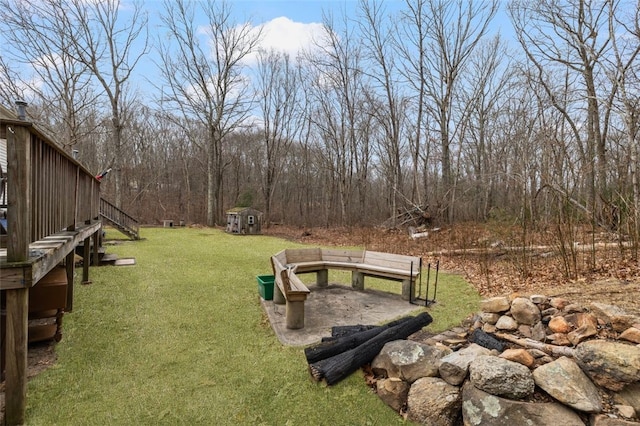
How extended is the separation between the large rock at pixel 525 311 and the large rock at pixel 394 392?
64.8 inches

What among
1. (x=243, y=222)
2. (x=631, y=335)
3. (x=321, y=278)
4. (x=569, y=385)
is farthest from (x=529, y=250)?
(x=243, y=222)

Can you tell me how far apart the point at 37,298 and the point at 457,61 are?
17757 millimetres

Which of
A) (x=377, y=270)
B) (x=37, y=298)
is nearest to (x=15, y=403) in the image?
(x=37, y=298)

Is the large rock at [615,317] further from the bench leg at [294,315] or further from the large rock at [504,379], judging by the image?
the bench leg at [294,315]

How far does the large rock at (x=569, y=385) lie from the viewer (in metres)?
2.28

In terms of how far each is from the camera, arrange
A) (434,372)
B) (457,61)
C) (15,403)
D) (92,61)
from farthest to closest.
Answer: (92,61)
(457,61)
(434,372)
(15,403)

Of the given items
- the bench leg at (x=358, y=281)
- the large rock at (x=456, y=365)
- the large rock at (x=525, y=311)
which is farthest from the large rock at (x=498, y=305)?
the bench leg at (x=358, y=281)

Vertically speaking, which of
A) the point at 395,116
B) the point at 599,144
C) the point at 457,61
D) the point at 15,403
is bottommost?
the point at 15,403

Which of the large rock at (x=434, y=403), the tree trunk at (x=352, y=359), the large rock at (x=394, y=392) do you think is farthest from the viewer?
the tree trunk at (x=352, y=359)

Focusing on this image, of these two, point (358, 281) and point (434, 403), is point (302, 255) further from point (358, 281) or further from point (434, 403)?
point (434, 403)

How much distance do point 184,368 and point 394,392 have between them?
211 cm

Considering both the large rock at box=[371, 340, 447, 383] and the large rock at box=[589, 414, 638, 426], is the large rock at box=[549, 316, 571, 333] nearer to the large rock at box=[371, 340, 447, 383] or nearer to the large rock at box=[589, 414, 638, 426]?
the large rock at box=[589, 414, 638, 426]

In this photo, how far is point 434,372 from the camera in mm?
2826

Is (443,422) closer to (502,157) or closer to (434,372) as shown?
(434,372)
